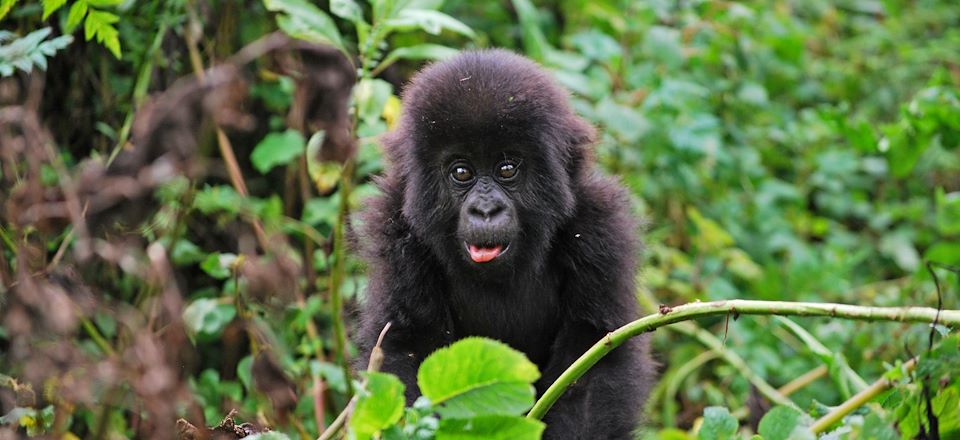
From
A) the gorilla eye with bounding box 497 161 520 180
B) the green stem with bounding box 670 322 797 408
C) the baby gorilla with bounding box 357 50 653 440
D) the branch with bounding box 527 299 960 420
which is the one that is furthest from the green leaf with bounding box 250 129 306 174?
the branch with bounding box 527 299 960 420

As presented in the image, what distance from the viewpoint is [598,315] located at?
11.2 feet

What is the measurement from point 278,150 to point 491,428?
259 centimetres

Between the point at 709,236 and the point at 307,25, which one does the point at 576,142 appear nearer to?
the point at 307,25

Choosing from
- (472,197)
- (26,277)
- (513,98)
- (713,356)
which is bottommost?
(713,356)

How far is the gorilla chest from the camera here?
11.6 feet

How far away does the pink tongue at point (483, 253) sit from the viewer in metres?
3.18

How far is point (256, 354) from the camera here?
3.63m

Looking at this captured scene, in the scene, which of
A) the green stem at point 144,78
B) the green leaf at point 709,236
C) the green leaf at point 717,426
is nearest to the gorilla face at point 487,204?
the green leaf at point 717,426

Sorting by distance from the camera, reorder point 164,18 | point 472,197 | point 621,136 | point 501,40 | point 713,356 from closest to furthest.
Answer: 1. point 472,197
2. point 164,18
3. point 713,356
4. point 621,136
5. point 501,40

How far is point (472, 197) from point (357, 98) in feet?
1.81

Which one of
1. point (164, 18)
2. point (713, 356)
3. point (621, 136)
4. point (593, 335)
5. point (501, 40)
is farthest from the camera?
point (501, 40)

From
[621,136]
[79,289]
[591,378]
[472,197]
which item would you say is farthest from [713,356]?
[79,289]

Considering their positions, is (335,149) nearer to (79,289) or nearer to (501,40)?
(79,289)

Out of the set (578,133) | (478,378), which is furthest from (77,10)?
(478,378)
